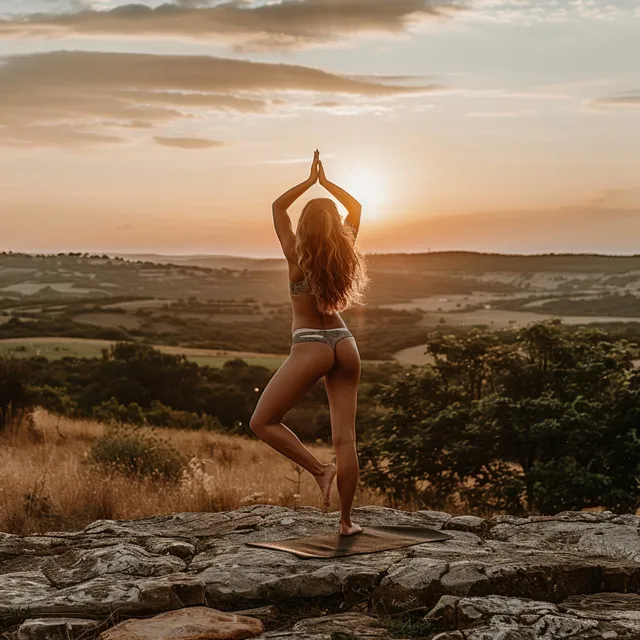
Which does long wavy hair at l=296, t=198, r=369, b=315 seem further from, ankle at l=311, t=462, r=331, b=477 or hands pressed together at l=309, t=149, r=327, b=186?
ankle at l=311, t=462, r=331, b=477

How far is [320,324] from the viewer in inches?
242

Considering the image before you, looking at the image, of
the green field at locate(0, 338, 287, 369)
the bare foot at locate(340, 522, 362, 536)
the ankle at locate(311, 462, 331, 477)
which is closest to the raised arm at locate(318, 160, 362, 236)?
the ankle at locate(311, 462, 331, 477)

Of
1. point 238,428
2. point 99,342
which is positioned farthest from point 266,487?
point 99,342

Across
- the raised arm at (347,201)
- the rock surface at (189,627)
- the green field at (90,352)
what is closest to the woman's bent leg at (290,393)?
the raised arm at (347,201)

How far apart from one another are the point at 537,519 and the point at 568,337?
385 cm

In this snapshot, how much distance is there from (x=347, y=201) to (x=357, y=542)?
2.47 m

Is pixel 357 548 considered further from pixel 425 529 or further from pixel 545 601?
pixel 545 601

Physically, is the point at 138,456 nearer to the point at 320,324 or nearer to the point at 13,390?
the point at 320,324

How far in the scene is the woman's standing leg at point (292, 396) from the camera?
605cm

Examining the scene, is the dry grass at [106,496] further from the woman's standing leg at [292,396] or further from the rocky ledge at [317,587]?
the woman's standing leg at [292,396]

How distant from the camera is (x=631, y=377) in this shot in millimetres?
10625

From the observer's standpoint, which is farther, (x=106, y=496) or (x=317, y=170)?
(x=106, y=496)

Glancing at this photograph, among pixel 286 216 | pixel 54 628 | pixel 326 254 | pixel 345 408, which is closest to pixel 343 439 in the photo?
pixel 345 408

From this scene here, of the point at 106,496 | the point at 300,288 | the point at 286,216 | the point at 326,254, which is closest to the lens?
the point at 326,254
